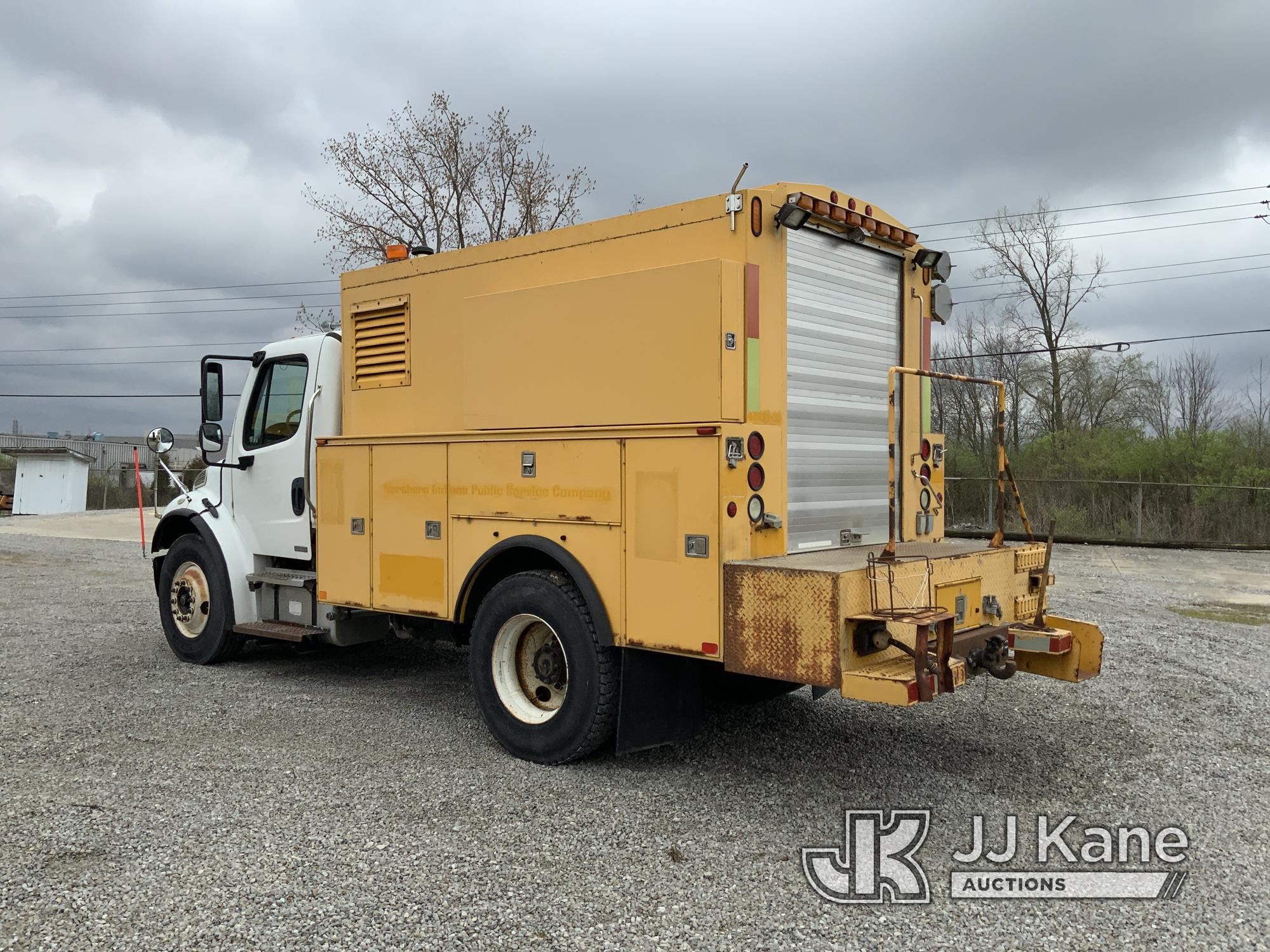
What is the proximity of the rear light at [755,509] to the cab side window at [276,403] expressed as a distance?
3.88 meters

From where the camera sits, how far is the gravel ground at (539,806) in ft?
11.3

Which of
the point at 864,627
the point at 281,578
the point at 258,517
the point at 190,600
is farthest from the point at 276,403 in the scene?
the point at 864,627

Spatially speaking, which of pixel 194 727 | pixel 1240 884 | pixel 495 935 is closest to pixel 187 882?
pixel 495 935

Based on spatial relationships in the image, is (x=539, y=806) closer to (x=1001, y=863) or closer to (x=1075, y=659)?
(x=1001, y=863)

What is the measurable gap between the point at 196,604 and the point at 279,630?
122 cm

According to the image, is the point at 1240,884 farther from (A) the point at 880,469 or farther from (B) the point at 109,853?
(B) the point at 109,853

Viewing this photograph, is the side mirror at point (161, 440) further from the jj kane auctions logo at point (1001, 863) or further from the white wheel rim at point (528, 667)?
the jj kane auctions logo at point (1001, 863)

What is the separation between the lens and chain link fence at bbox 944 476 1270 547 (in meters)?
20.2

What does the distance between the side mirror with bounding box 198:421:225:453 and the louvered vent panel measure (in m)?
1.57

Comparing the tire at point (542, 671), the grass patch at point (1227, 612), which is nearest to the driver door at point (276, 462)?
the tire at point (542, 671)

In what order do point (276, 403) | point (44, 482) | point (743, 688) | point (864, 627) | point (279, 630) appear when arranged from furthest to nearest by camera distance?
1. point (44, 482)
2. point (276, 403)
3. point (279, 630)
4. point (743, 688)
5. point (864, 627)

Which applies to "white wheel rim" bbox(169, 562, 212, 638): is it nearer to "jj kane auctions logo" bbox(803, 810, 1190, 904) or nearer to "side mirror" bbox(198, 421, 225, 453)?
"side mirror" bbox(198, 421, 225, 453)

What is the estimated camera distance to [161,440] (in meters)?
7.43

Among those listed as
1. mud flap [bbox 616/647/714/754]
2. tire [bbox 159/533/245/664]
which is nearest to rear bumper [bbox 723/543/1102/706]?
mud flap [bbox 616/647/714/754]
